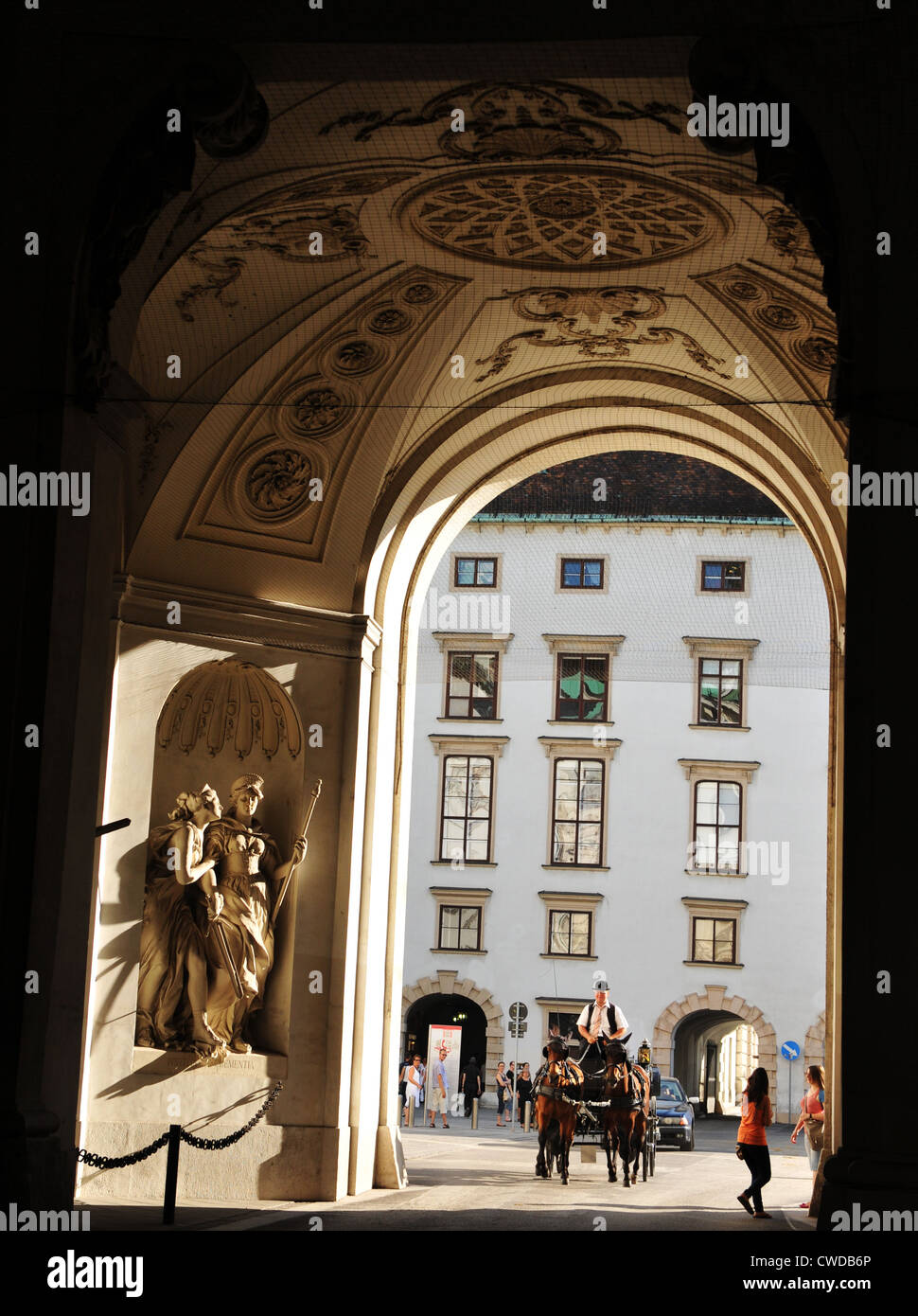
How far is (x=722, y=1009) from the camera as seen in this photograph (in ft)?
131

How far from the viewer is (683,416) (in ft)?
57.4

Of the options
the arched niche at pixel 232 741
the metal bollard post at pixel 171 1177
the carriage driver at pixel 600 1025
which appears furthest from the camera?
the carriage driver at pixel 600 1025

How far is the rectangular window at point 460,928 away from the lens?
40844 mm

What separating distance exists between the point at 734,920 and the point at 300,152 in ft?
102

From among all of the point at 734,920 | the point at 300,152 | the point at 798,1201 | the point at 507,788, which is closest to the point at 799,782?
the point at 734,920

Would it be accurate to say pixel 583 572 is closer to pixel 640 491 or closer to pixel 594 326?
pixel 640 491

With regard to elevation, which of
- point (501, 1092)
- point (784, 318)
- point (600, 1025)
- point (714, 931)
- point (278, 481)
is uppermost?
point (784, 318)

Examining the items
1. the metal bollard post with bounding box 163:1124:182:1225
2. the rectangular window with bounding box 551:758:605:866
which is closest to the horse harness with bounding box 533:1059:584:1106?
the metal bollard post with bounding box 163:1124:182:1225

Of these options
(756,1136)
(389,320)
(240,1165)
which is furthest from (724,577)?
(240,1165)

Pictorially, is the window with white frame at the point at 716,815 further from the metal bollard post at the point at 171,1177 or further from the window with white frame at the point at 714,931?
the metal bollard post at the point at 171,1177

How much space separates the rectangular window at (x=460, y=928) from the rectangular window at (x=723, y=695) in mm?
7021

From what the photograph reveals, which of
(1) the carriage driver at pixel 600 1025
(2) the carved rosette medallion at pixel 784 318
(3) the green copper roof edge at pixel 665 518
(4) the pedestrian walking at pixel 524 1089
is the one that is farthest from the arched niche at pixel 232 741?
(4) the pedestrian walking at pixel 524 1089

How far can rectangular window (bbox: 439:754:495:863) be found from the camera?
135ft

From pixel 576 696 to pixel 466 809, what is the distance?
405 centimetres
